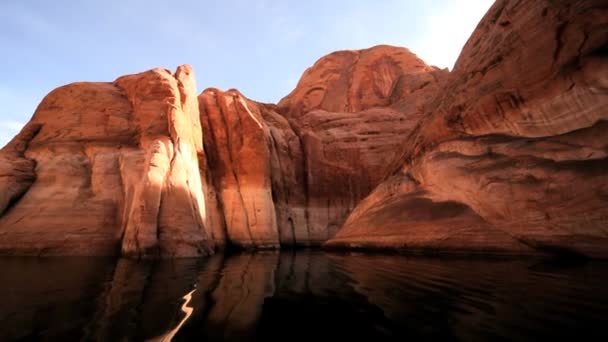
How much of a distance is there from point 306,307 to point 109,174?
11.3 metres

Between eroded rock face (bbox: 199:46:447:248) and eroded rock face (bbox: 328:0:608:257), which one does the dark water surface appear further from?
eroded rock face (bbox: 199:46:447:248)

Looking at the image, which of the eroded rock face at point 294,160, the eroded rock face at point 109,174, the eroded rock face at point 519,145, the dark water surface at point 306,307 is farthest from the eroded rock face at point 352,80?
the dark water surface at point 306,307

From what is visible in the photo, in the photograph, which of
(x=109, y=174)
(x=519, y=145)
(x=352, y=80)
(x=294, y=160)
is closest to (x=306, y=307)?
(x=519, y=145)

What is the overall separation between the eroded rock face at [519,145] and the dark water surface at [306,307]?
10.7 ft

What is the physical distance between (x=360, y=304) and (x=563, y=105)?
791 centimetres

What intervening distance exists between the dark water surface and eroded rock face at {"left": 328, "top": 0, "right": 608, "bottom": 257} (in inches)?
129

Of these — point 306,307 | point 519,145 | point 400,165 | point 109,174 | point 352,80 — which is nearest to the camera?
point 306,307

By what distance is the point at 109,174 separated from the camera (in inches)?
470

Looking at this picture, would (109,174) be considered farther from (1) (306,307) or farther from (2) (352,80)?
(2) (352,80)

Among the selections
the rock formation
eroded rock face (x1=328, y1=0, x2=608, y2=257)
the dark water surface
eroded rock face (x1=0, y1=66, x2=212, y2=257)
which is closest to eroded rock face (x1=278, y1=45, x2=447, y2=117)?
the rock formation

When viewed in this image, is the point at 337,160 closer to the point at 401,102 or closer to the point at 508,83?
the point at 401,102

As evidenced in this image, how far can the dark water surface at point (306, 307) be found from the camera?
8.43 feet

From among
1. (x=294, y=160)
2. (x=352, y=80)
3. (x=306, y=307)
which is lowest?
(x=306, y=307)

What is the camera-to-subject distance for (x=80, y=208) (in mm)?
10930
